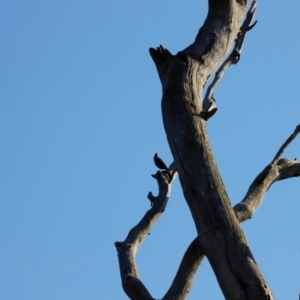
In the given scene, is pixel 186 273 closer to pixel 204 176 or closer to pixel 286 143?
pixel 204 176

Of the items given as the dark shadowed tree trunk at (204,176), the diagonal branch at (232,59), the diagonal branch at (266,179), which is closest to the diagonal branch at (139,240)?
the dark shadowed tree trunk at (204,176)

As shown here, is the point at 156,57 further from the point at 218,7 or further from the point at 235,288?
the point at 235,288

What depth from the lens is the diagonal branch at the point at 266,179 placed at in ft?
17.9

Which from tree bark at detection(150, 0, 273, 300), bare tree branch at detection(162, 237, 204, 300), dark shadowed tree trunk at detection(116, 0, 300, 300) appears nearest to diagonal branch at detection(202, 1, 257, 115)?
dark shadowed tree trunk at detection(116, 0, 300, 300)

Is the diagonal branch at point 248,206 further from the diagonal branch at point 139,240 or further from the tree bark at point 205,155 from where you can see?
the tree bark at point 205,155

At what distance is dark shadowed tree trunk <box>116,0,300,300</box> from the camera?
465cm

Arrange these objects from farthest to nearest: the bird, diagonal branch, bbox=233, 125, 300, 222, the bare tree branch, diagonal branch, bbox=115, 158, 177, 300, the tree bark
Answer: the bird < diagonal branch, bbox=233, 125, 300, 222 < diagonal branch, bbox=115, 158, 177, 300 < the bare tree branch < the tree bark

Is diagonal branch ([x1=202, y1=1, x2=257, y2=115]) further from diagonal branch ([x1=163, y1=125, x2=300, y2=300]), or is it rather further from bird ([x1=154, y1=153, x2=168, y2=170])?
diagonal branch ([x1=163, y1=125, x2=300, y2=300])

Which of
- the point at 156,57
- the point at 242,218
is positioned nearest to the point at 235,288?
the point at 242,218

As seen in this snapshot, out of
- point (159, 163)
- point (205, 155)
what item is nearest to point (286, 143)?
point (159, 163)

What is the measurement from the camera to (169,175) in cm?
632

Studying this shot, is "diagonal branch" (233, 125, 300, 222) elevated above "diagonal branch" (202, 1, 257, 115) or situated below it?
below

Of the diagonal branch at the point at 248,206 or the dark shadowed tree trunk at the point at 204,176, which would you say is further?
the diagonal branch at the point at 248,206

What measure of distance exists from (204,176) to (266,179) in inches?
44.0
